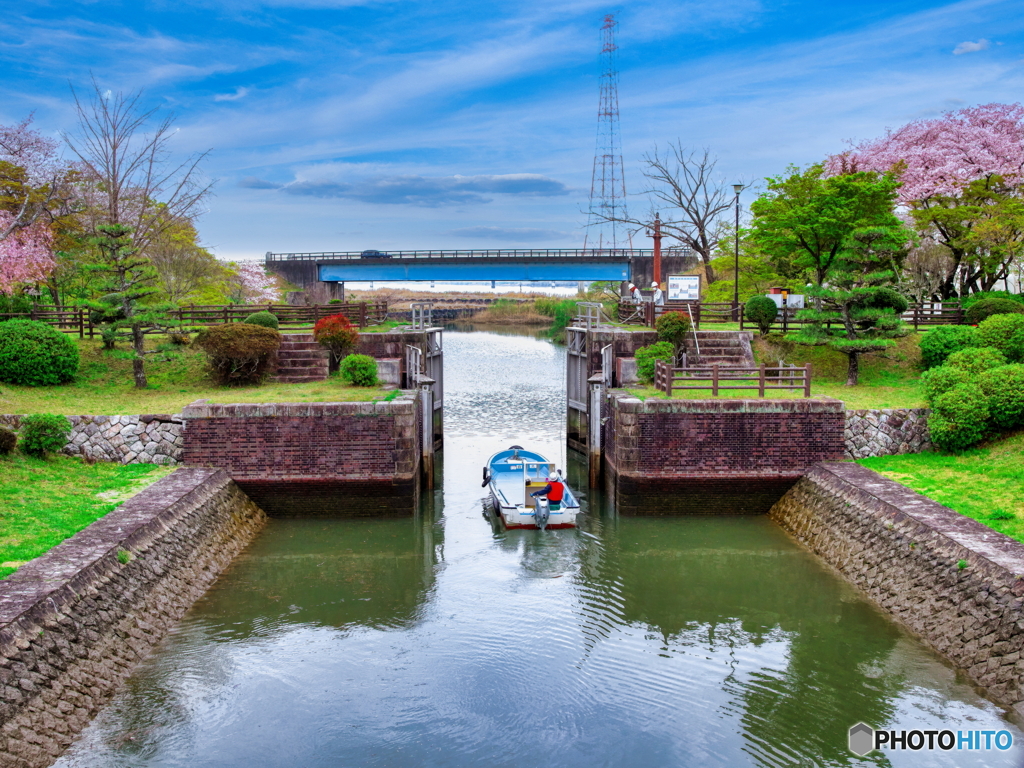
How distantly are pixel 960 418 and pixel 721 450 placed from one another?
17.9 ft

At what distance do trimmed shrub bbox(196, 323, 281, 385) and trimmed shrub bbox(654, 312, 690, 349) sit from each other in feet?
39.8

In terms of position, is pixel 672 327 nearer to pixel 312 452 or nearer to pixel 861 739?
pixel 312 452

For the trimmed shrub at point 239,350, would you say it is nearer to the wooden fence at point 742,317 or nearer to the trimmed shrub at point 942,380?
the wooden fence at point 742,317

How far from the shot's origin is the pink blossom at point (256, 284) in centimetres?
5744

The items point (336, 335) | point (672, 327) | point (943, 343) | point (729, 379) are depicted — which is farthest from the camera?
point (672, 327)

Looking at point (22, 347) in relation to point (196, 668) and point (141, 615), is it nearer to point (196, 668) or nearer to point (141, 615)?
point (141, 615)

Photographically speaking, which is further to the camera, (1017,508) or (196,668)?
(1017,508)

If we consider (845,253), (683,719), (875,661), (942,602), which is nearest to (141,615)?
(683,719)

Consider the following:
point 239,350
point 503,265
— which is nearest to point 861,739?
point 239,350

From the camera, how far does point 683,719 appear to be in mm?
10453

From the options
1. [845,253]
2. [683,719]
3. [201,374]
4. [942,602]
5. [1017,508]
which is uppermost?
[845,253]

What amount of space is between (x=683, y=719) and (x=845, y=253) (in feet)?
62.1

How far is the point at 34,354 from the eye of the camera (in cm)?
2314

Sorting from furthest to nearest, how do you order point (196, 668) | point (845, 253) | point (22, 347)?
point (845, 253) → point (22, 347) → point (196, 668)
